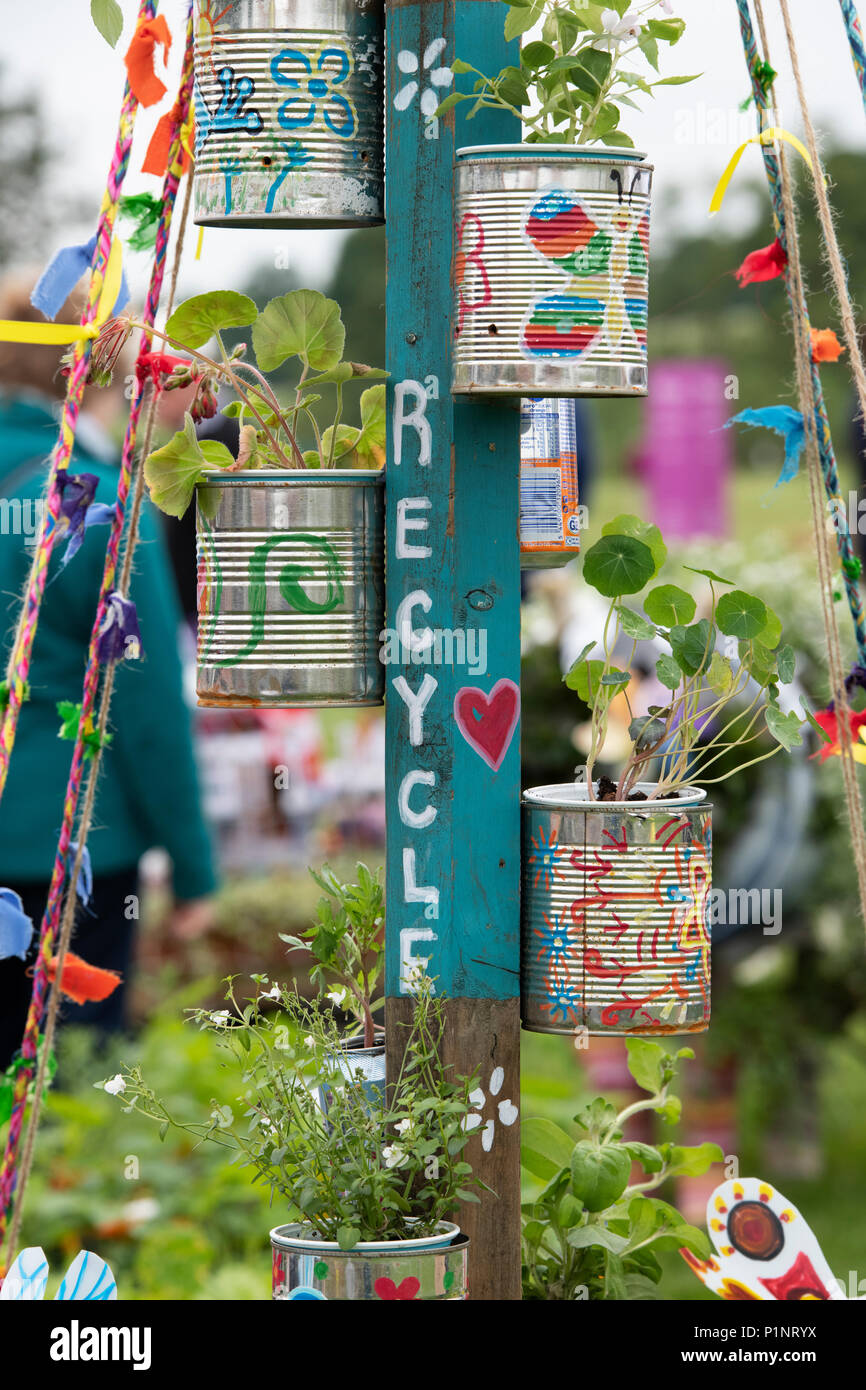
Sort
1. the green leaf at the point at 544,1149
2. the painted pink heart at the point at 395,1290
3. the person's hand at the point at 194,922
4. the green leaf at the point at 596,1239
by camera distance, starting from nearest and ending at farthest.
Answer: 1. the painted pink heart at the point at 395,1290
2. the green leaf at the point at 596,1239
3. the green leaf at the point at 544,1149
4. the person's hand at the point at 194,922

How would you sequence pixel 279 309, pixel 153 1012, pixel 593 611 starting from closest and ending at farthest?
pixel 279 309, pixel 593 611, pixel 153 1012

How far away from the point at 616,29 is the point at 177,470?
583mm

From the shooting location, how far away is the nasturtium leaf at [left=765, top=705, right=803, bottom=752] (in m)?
1.54

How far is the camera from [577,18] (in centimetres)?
151

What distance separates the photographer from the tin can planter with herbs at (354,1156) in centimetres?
147

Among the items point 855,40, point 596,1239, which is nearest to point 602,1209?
point 596,1239

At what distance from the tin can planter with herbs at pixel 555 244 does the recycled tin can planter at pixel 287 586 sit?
169mm

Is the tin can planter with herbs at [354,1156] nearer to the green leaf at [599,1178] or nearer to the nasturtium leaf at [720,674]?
the green leaf at [599,1178]

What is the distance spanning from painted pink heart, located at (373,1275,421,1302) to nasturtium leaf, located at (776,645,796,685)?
2.16 feet

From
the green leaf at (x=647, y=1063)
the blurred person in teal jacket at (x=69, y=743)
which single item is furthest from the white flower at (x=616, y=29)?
the blurred person in teal jacket at (x=69, y=743)

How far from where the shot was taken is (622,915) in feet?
5.01
